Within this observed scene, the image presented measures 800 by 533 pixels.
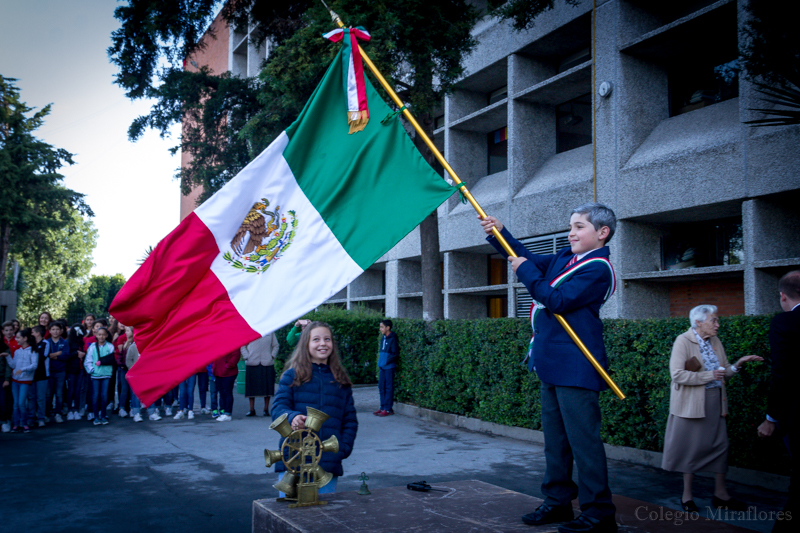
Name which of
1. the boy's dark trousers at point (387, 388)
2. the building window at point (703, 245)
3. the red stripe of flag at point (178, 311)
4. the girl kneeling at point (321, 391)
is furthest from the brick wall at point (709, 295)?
the red stripe of flag at point (178, 311)

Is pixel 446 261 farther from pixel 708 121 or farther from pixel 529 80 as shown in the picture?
pixel 708 121

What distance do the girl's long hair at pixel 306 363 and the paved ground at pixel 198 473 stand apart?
2018 millimetres

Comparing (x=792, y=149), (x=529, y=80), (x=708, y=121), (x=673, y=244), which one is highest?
(x=529, y=80)

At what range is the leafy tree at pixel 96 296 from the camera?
73231 millimetres

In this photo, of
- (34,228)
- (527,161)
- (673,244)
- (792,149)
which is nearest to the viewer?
(792,149)

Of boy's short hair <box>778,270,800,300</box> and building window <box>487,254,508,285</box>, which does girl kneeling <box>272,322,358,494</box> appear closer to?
boy's short hair <box>778,270,800,300</box>

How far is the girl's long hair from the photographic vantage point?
4.59m

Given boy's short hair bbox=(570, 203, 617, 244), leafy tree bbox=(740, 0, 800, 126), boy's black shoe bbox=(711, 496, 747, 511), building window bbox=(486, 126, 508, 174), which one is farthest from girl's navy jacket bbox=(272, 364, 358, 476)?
building window bbox=(486, 126, 508, 174)

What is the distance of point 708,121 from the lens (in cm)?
1153

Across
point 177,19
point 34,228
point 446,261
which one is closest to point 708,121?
point 446,261

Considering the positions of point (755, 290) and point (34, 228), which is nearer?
point (755, 290)

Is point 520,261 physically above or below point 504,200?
below

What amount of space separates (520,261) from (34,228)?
36.9m

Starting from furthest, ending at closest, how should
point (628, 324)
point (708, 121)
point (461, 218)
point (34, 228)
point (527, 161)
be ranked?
1. point (34, 228)
2. point (461, 218)
3. point (527, 161)
4. point (708, 121)
5. point (628, 324)
